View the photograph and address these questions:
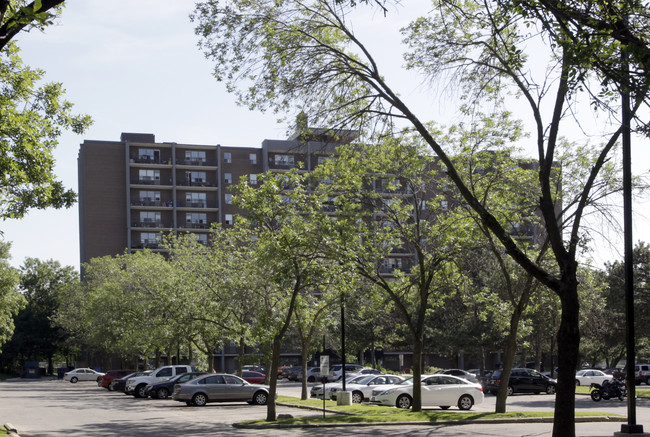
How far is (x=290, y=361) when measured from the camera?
9531 cm

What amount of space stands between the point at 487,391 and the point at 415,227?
2479 cm

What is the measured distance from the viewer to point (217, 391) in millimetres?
34156

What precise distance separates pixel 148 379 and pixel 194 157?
56.5 metres

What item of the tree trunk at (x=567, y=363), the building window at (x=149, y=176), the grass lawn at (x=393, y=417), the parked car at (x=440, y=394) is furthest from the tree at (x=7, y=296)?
the building window at (x=149, y=176)

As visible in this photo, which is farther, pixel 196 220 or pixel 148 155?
pixel 196 220

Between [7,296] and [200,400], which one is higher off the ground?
[7,296]

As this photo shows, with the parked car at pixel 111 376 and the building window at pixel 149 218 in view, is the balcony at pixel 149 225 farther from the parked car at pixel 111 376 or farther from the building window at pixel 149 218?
the parked car at pixel 111 376

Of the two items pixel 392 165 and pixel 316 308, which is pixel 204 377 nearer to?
pixel 316 308

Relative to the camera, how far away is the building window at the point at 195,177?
313 feet

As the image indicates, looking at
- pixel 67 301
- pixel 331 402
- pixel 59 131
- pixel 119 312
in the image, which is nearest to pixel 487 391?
pixel 331 402

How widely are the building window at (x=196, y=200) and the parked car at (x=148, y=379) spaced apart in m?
51.6

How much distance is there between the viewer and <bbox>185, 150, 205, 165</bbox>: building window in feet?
314

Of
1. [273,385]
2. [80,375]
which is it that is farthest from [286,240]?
[80,375]

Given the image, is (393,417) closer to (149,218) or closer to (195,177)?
(149,218)
